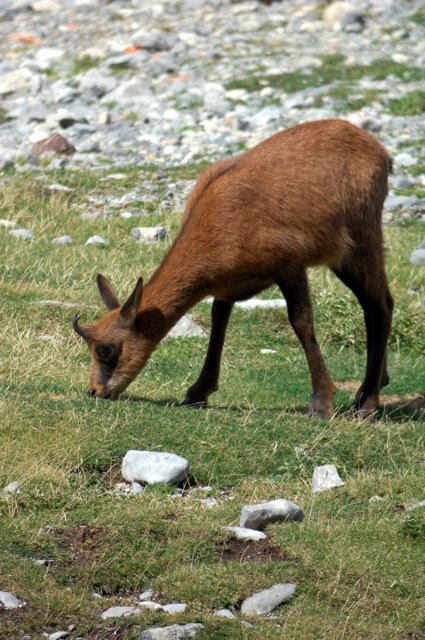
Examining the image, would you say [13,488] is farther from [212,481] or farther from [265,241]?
[265,241]

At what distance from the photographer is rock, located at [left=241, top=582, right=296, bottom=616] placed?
277 inches

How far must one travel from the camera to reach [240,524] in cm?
800

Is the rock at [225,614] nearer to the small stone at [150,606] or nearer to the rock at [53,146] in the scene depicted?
the small stone at [150,606]

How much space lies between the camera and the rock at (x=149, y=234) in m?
16.0

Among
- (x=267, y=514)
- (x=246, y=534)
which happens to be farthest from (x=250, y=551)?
(x=267, y=514)

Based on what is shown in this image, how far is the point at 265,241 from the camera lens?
33.1 ft

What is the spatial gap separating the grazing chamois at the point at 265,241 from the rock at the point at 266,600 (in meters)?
3.40

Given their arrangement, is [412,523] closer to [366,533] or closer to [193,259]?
[366,533]

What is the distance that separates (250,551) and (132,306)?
302cm

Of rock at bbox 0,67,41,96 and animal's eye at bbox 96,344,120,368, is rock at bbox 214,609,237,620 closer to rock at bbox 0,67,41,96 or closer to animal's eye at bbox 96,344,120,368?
animal's eye at bbox 96,344,120,368

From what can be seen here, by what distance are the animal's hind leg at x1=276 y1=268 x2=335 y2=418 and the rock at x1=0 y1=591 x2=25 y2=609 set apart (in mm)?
3984

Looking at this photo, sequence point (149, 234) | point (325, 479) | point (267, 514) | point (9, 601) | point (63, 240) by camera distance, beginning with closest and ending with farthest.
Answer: point (9, 601), point (267, 514), point (325, 479), point (63, 240), point (149, 234)

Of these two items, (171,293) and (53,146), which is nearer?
(171,293)

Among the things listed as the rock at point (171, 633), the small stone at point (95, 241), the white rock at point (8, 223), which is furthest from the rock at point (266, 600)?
the white rock at point (8, 223)
